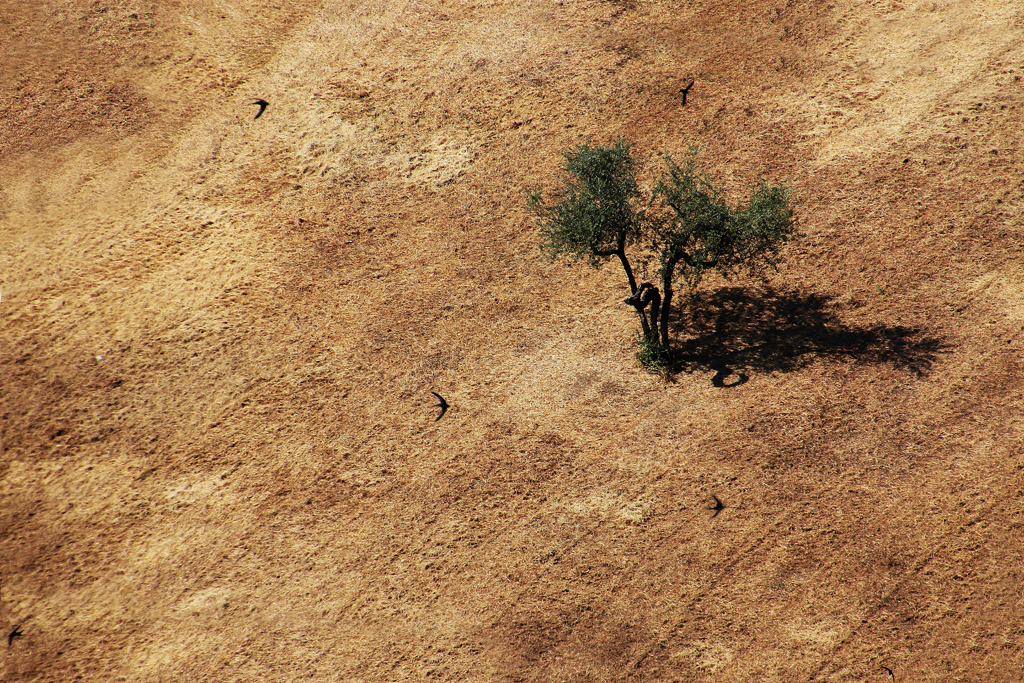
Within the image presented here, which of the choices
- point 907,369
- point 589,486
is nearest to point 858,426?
point 907,369

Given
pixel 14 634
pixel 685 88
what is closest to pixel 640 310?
pixel 685 88

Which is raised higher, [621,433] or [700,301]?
[700,301]

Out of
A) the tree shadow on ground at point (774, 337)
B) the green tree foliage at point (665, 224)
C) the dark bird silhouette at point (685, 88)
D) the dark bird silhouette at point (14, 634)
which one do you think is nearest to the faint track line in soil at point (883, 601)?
the tree shadow on ground at point (774, 337)

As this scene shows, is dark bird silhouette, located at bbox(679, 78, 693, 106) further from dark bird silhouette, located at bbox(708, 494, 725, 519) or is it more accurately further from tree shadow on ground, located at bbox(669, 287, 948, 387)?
dark bird silhouette, located at bbox(708, 494, 725, 519)

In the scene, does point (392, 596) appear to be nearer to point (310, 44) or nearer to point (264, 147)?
point (264, 147)

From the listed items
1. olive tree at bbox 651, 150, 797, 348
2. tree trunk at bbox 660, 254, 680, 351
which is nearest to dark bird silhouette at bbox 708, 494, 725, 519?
tree trunk at bbox 660, 254, 680, 351

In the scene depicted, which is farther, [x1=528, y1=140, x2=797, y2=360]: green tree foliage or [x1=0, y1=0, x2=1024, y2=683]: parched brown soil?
[x1=528, y1=140, x2=797, y2=360]: green tree foliage

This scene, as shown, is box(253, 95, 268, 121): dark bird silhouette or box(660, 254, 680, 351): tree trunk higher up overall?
box(253, 95, 268, 121): dark bird silhouette
